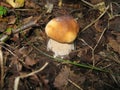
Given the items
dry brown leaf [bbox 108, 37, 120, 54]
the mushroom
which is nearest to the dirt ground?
dry brown leaf [bbox 108, 37, 120, 54]

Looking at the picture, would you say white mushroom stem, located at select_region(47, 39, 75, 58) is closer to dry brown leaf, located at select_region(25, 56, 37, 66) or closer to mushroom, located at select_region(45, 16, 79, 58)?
mushroom, located at select_region(45, 16, 79, 58)

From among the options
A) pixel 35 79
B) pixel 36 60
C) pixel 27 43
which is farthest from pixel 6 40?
pixel 35 79

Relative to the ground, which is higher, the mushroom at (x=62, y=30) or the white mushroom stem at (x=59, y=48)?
the mushroom at (x=62, y=30)

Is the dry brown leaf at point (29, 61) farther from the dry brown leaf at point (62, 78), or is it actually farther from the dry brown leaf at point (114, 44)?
the dry brown leaf at point (114, 44)

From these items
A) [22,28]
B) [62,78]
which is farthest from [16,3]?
[62,78]

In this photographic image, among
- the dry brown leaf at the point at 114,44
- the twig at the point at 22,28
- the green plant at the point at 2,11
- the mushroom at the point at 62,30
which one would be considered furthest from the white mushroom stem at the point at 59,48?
the green plant at the point at 2,11

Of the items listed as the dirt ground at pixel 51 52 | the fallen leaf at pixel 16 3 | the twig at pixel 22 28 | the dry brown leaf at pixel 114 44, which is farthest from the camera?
the fallen leaf at pixel 16 3

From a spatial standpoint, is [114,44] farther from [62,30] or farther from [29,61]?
[29,61]
